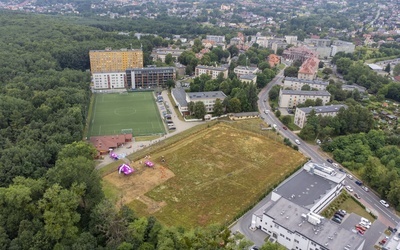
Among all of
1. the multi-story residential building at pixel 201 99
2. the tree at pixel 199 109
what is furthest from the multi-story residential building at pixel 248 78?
the tree at pixel 199 109

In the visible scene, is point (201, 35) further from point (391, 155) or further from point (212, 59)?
point (391, 155)

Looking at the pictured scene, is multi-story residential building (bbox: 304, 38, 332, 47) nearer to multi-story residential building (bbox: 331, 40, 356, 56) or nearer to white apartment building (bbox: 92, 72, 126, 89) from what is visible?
multi-story residential building (bbox: 331, 40, 356, 56)

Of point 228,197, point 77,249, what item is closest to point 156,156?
point 228,197

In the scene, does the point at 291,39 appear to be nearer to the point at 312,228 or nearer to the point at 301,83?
the point at 301,83

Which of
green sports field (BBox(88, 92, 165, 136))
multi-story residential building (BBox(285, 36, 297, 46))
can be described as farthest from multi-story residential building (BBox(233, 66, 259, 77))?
multi-story residential building (BBox(285, 36, 297, 46))

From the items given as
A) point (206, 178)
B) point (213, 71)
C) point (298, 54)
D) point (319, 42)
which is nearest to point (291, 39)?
point (319, 42)
